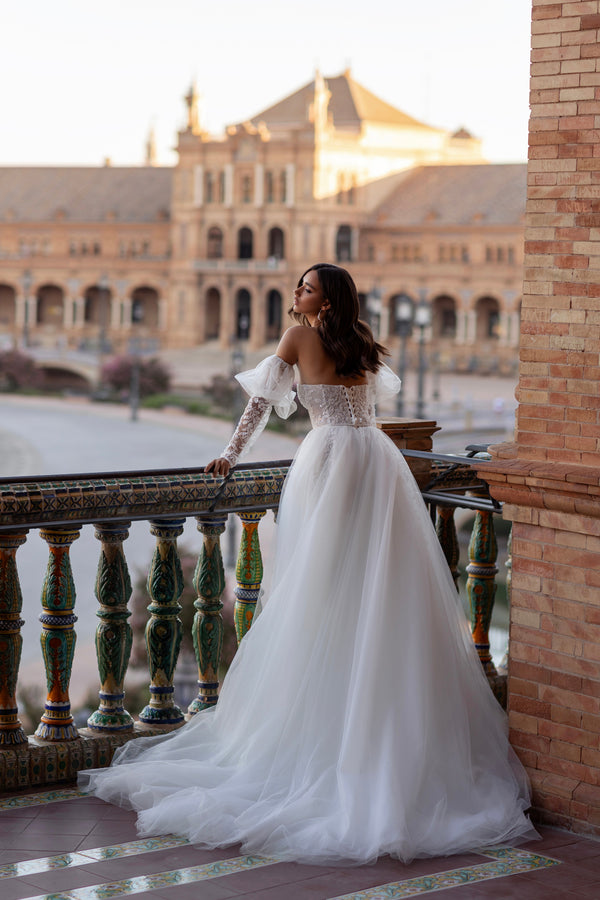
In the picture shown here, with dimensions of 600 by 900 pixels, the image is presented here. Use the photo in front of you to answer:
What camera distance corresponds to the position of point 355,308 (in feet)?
12.3

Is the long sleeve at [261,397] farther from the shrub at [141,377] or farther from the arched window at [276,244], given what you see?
the arched window at [276,244]

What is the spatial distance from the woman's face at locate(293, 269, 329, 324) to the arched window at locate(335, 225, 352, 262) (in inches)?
2627

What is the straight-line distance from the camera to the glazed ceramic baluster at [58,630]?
3.49m

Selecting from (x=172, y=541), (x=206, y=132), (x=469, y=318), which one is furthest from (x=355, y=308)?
(x=206, y=132)

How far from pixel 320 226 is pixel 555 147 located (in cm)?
6748

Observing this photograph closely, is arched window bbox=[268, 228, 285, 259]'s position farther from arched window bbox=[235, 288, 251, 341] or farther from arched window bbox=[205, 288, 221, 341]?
arched window bbox=[205, 288, 221, 341]

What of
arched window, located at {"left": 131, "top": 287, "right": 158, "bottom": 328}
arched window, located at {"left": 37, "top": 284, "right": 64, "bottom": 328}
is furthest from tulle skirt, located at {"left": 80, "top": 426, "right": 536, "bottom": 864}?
arched window, located at {"left": 37, "top": 284, "right": 64, "bottom": 328}

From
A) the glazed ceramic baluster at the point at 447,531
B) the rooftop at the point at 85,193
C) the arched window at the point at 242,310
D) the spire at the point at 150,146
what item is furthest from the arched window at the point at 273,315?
the glazed ceramic baluster at the point at 447,531

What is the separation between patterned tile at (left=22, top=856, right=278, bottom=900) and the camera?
2792mm

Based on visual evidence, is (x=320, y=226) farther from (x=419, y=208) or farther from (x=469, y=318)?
(x=469, y=318)

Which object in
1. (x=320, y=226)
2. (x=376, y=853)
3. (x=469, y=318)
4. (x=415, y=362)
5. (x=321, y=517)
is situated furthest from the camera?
(x=320, y=226)

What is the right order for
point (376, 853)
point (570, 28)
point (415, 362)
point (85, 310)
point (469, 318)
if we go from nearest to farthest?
point (376, 853) < point (570, 28) < point (415, 362) < point (469, 318) < point (85, 310)

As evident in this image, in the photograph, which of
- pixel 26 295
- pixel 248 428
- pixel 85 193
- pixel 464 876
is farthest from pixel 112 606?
pixel 85 193

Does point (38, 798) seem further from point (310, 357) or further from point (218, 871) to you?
point (310, 357)
